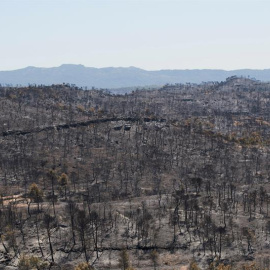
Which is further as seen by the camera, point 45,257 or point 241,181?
point 241,181

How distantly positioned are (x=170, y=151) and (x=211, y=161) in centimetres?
2167

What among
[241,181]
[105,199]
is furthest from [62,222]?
[241,181]

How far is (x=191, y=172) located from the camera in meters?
165

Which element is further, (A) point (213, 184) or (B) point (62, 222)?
(A) point (213, 184)

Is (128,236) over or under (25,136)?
under

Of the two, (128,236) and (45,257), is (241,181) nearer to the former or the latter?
(128,236)

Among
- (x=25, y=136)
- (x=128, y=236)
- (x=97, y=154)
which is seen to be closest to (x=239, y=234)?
(x=128, y=236)

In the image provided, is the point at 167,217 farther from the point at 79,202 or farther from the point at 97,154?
the point at 97,154

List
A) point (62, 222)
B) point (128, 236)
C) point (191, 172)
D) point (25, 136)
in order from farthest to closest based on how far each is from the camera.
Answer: point (25, 136)
point (191, 172)
point (62, 222)
point (128, 236)

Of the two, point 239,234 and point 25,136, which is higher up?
point 25,136

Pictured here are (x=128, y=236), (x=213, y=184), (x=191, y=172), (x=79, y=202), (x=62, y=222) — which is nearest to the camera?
(x=128, y=236)

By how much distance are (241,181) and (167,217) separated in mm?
57385

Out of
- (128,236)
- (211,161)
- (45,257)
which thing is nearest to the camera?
(45,257)

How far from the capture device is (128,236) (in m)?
97.2
